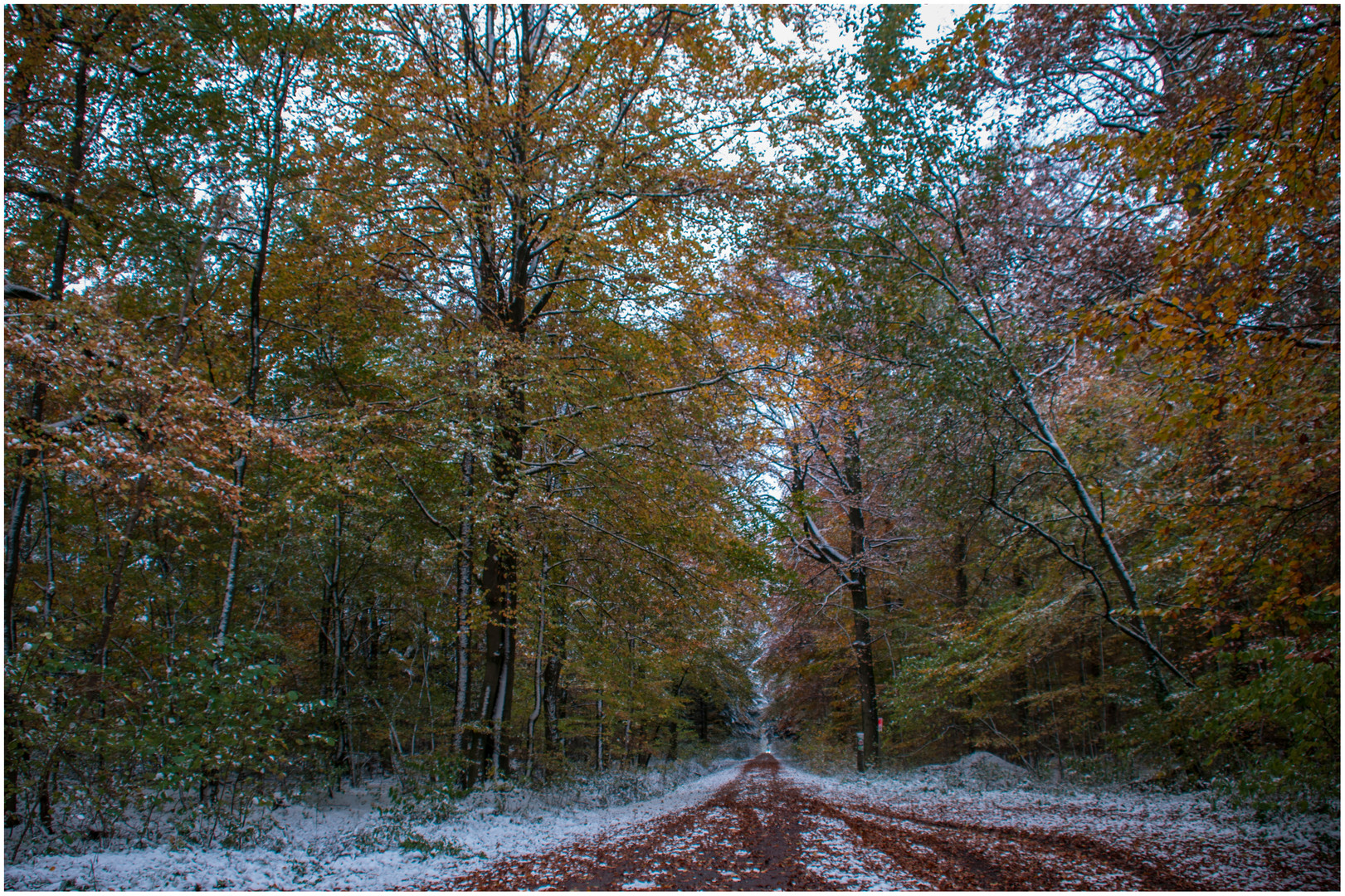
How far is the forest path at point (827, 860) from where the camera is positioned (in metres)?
4.45

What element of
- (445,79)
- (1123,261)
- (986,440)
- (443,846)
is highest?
(445,79)

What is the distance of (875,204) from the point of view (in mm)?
7777

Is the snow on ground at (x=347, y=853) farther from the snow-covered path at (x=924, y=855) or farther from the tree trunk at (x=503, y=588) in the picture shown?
the tree trunk at (x=503, y=588)

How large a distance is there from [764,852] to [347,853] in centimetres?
396

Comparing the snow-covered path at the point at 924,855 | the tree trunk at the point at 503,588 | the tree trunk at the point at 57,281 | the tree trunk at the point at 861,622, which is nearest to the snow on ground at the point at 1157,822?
the snow-covered path at the point at 924,855

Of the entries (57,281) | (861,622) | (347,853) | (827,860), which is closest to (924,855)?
(827,860)

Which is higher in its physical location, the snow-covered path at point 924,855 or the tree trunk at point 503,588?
the tree trunk at point 503,588

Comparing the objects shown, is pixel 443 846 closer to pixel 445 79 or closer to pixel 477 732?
pixel 477 732

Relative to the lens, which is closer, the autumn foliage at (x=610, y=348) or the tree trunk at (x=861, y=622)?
the autumn foliage at (x=610, y=348)

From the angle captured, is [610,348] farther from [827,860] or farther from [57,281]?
[827,860]

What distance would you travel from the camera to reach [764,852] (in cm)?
549

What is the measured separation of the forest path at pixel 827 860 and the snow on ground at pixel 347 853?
0.58 meters

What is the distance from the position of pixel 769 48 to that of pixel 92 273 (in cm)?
887

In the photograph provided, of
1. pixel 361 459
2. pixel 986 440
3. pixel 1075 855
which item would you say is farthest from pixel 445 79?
pixel 1075 855
